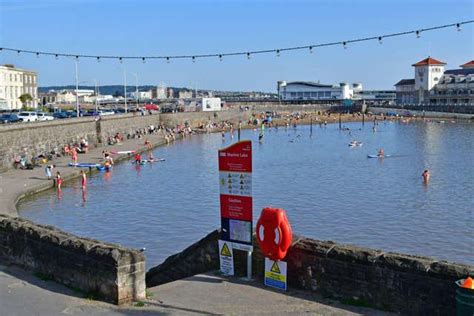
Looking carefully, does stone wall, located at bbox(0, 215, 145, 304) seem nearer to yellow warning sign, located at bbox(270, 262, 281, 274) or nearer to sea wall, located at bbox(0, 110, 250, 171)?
yellow warning sign, located at bbox(270, 262, 281, 274)

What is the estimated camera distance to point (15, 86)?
4350 inches

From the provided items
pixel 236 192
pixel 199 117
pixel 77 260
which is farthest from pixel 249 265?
pixel 199 117

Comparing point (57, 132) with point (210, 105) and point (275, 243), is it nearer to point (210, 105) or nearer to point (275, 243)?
point (275, 243)

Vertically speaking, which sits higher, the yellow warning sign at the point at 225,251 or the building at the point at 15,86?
the building at the point at 15,86

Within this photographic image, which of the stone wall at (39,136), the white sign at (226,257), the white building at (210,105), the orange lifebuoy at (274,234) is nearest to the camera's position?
the orange lifebuoy at (274,234)

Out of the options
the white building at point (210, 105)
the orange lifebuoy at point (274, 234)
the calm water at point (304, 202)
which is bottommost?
the calm water at point (304, 202)

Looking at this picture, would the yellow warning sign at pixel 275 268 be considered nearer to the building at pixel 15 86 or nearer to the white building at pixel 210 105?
the building at pixel 15 86

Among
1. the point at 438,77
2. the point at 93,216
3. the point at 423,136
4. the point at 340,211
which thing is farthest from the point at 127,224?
the point at 438,77

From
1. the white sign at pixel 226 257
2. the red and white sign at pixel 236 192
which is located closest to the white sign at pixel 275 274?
the red and white sign at pixel 236 192

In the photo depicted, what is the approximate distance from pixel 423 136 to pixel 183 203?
6731cm

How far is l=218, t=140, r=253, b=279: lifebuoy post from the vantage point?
35.6 ft

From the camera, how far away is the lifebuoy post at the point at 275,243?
1015 cm

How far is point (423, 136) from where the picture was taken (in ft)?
302

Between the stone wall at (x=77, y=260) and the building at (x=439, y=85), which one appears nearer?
the stone wall at (x=77, y=260)
